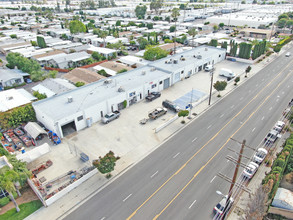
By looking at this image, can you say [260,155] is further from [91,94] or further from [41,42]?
[41,42]

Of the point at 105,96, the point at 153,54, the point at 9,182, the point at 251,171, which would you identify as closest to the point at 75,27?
the point at 153,54

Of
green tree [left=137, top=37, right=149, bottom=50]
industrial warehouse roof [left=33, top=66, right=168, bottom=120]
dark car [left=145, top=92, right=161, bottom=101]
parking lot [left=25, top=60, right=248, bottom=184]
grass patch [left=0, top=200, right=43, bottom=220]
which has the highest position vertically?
green tree [left=137, top=37, right=149, bottom=50]

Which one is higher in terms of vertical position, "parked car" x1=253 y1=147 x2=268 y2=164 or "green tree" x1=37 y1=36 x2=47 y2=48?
"green tree" x1=37 y1=36 x2=47 y2=48

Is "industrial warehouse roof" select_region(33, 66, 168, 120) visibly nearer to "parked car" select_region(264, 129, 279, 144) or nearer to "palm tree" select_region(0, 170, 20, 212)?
"palm tree" select_region(0, 170, 20, 212)

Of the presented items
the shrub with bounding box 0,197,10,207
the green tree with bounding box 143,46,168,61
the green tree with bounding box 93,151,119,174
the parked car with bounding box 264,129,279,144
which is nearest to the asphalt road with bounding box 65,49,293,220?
the parked car with bounding box 264,129,279,144

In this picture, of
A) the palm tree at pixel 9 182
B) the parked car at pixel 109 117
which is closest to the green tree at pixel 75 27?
the parked car at pixel 109 117

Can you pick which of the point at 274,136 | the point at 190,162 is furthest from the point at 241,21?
the point at 190,162

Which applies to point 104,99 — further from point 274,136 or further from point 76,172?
point 274,136
